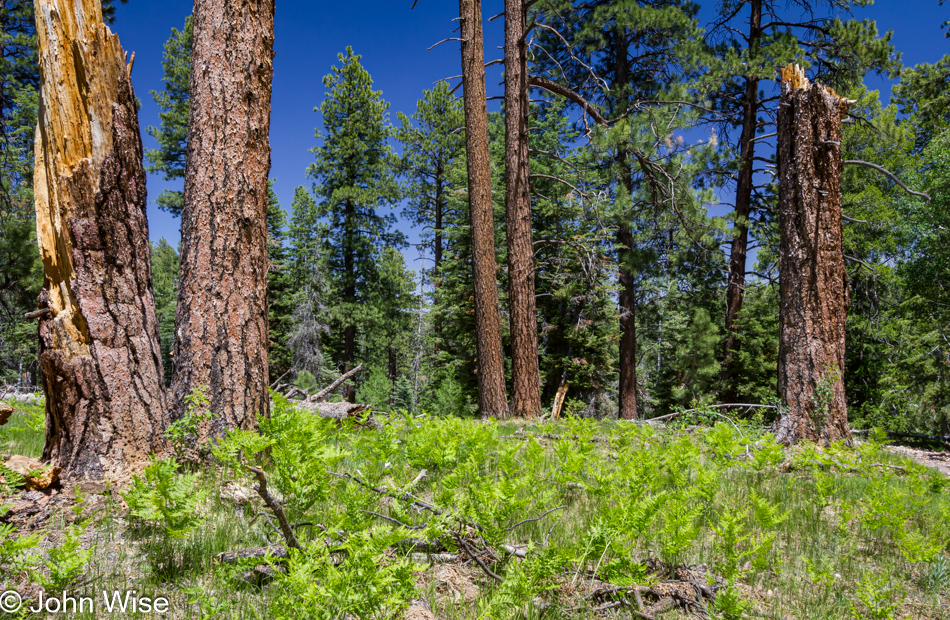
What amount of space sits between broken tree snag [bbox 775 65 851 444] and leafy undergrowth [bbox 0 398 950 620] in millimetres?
2457

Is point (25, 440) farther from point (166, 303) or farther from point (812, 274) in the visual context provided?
point (166, 303)

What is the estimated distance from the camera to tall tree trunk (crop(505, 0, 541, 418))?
8.45m

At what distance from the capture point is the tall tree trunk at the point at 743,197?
12.5 m

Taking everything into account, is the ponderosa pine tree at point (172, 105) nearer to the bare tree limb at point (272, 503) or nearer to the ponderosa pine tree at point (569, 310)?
the ponderosa pine tree at point (569, 310)

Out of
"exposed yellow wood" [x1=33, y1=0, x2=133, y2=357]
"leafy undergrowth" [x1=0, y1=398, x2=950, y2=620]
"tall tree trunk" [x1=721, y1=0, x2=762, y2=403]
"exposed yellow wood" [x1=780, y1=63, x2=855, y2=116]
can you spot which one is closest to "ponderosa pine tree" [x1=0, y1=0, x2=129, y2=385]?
"exposed yellow wood" [x1=33, y1=0, x2=133, y2=357]

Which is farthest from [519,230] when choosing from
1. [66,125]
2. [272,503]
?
[272,503]

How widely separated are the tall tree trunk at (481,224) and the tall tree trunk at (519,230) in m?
0.37

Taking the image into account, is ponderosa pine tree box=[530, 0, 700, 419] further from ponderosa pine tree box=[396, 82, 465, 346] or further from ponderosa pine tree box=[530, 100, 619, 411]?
ponderosa pine tree box=[396, 82, 465, 346]

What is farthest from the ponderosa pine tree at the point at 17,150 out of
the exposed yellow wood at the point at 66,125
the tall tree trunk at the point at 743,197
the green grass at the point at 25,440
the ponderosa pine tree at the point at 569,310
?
the tall tree trunk at the point at 743,197

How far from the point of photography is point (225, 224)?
358 cm

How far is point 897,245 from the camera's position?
14.8 meters

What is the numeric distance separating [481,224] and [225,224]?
525 centimetres

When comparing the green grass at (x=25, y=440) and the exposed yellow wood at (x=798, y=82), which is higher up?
the exposed yellow wood at (x=798, y=82)

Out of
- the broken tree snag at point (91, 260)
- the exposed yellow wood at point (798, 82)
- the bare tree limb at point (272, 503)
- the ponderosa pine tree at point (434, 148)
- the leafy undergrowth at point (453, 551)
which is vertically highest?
the ponderosa pine tree at point (434, 148)
